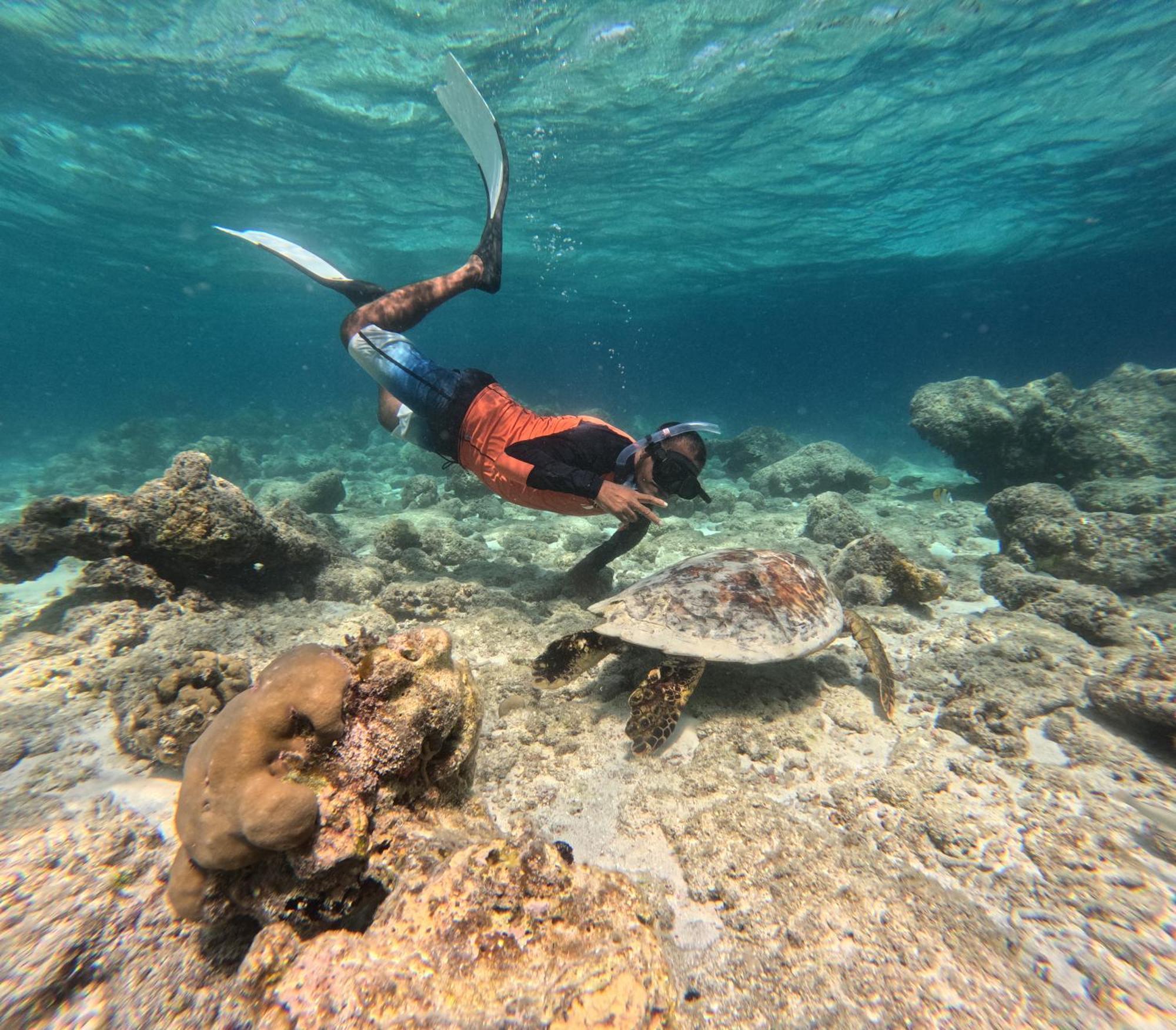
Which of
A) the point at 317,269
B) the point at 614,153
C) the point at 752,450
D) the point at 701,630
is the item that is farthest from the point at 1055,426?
the point at 614,153

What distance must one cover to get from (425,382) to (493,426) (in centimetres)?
92

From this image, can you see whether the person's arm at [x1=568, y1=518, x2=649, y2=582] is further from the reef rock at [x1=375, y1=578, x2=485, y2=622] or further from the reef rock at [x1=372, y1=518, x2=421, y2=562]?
the reef rock at [x1=372, y1=518, x2=421, y2=562]

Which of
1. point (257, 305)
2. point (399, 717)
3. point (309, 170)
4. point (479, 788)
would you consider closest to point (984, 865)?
point (479, 788)

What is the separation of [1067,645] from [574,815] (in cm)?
423

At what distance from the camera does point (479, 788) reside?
8.89 feet

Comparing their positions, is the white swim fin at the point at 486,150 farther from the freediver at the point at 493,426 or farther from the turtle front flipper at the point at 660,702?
the turtle front flipper at the point at 660,702

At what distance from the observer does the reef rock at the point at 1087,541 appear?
17.8 feet

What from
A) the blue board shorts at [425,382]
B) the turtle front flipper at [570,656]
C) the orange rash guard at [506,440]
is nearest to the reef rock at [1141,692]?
the turtle front flipper at [570,656]

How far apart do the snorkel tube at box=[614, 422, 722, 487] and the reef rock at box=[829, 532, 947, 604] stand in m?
2.42

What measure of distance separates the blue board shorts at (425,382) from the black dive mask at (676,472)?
212 centimetres

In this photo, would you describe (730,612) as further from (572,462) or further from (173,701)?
(173,701)

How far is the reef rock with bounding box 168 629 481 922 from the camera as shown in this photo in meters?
1.59

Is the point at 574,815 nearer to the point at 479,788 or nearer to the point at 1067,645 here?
the point at 479,788

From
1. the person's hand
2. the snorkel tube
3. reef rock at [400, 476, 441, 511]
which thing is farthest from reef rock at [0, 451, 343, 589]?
reef rock at [400, 476, 441, 511]
